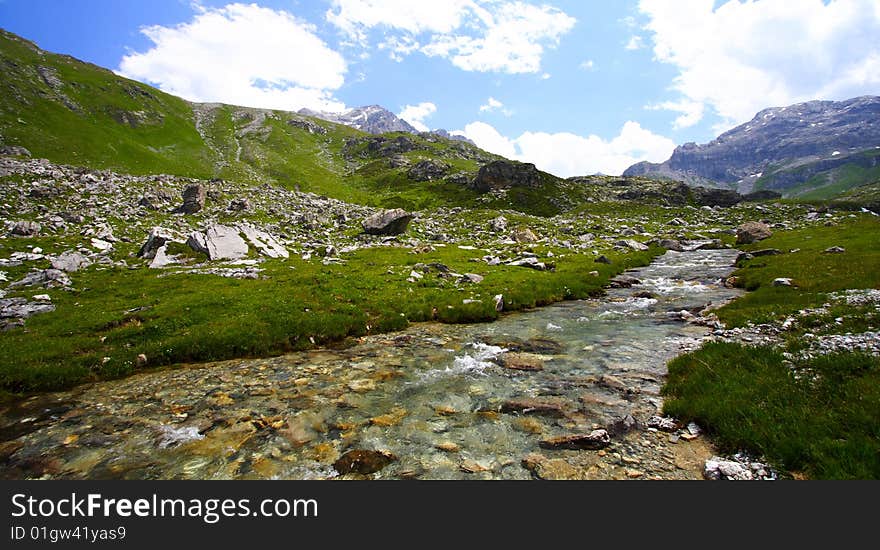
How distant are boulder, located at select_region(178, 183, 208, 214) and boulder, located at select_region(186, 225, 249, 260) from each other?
90.8ft

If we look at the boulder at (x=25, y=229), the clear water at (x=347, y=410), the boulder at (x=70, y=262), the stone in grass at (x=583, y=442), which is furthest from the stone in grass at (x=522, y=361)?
the boulder at (x=25, y=229)

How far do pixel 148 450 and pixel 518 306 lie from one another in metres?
19.9

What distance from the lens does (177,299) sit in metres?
22.0

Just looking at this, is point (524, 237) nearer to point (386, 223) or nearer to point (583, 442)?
point (386, 223)

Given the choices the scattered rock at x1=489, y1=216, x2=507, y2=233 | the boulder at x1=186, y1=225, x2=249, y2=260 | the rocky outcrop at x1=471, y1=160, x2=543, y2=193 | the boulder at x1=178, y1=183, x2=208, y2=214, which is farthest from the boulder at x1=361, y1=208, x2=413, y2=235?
the rocky outcrop at x1=471, y1=160, x2=543, y2=193

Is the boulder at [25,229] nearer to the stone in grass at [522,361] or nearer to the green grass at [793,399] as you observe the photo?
the stone in grass at [522,361]

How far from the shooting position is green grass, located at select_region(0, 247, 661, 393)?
14.9m

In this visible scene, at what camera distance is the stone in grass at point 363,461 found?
325 inches

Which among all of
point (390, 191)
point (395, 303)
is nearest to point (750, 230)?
point (395, 303)

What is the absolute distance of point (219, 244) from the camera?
131 feet

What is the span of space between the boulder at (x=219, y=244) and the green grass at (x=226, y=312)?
804cm

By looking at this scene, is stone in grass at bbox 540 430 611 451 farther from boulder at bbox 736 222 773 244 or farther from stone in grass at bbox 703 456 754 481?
boulder at bbox 736 222 773 244

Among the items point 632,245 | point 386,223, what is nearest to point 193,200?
point 386,223

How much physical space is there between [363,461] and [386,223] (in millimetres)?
54111
